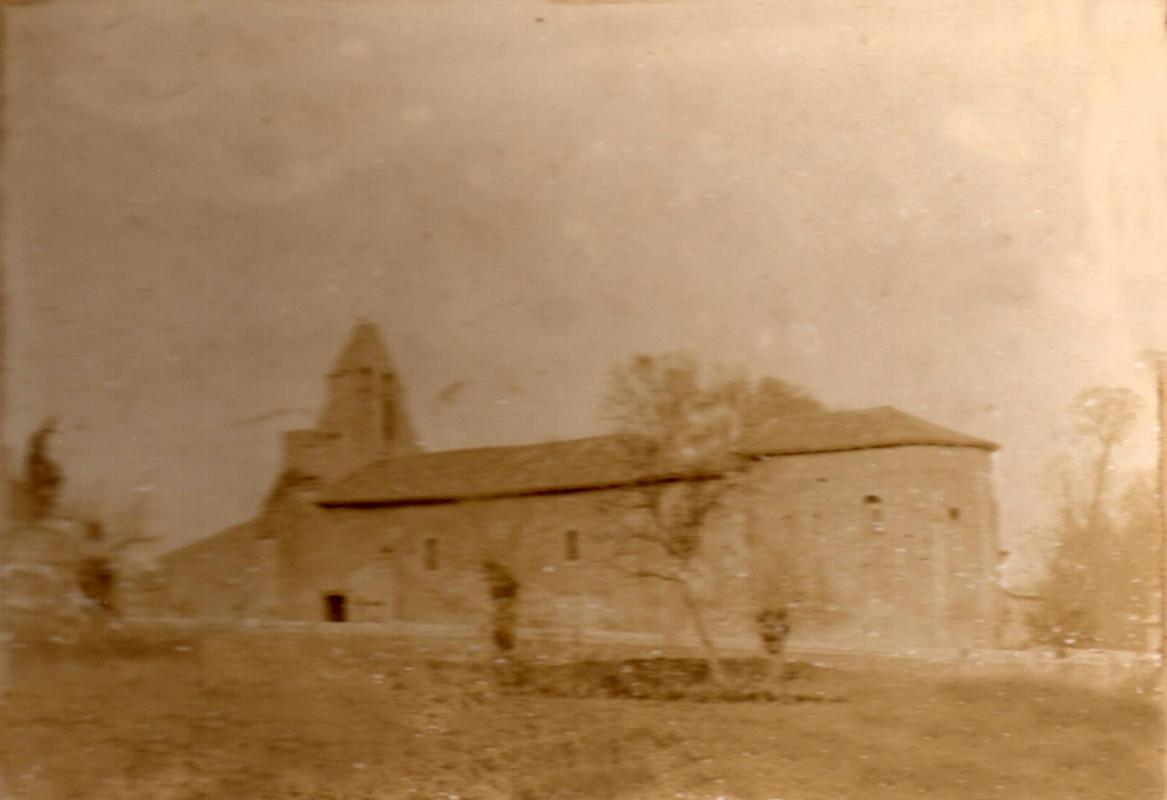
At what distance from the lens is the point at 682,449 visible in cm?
366

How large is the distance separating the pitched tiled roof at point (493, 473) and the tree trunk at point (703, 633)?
426 millimetres

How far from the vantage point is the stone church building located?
361 cm

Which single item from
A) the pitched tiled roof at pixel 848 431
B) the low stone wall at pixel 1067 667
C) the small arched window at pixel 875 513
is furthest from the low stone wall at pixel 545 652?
the pitched tiled roof at pixel 848 431

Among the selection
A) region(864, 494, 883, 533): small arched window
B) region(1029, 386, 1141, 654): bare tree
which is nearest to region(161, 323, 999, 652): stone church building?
region(864, 494, 883, 533): small arched window

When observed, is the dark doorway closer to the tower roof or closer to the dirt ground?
the dirt ground

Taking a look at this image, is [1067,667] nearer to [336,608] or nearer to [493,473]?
[493,473]

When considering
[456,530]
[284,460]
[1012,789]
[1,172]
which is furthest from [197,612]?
[1012,789]

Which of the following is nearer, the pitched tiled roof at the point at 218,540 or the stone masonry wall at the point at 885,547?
the stone masonry wall at the point at 885,547

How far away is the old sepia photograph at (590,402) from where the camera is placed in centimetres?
362

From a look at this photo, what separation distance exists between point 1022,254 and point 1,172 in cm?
379

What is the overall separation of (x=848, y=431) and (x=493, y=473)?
1289 millimetres

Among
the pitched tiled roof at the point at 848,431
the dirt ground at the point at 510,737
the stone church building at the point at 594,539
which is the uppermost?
the pitched tiled roof at the point at 848,431

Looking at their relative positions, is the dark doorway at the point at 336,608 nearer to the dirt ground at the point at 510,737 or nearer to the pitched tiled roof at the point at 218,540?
the dirt ground at the point at 510,737

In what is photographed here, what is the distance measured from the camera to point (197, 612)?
3.77 m
